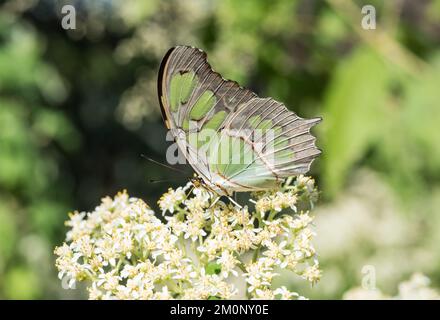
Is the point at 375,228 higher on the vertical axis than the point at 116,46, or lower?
lower

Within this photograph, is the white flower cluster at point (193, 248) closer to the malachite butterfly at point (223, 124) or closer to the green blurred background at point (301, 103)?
the malachite butterfly at point (223, 124)

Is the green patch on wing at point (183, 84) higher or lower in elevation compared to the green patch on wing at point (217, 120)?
higher

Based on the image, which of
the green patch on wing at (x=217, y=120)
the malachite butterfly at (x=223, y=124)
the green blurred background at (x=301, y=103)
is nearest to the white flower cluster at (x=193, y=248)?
the malachite butterfly at (x=223, y=124)

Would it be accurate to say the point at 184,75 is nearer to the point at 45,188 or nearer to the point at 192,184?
the point at 192,184

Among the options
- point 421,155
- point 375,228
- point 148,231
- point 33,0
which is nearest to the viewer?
point 148,231

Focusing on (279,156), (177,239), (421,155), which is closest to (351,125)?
(421,155)

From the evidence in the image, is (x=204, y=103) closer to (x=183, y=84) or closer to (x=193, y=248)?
(x=183, y=84)
